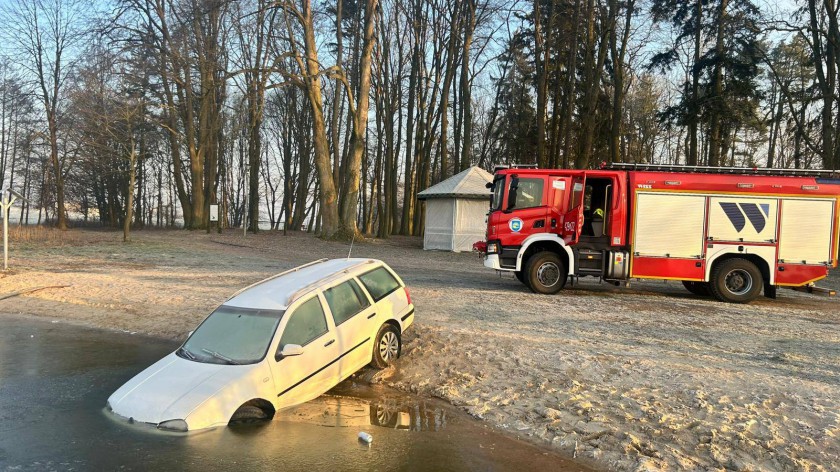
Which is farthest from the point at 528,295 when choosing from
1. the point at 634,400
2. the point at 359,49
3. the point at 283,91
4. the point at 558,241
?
the point at 283,91

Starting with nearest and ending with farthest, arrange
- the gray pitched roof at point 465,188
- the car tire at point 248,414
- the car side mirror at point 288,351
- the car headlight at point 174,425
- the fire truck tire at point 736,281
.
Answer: the car headlight at point 174,425 < the car tire at point 248,414 < the car side mirror at point 288,351 < the fire truck tire at point 736,281 < the gray pitched roof at point 465,188

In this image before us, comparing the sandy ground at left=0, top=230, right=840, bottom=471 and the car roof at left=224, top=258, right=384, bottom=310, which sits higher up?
the car roof at left=224, top=258, right=384, bottom=310

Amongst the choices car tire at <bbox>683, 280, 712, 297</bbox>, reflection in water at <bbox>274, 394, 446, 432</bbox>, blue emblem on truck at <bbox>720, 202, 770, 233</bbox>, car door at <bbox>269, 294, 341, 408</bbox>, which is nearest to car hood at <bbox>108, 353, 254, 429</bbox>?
car door at <bbox>269, 294, 341, 408</bbox>

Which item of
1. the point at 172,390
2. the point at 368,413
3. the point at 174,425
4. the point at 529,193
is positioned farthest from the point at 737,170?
the point at 174,425

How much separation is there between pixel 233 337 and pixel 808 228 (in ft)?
41.0

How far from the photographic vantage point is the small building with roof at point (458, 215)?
2755cm

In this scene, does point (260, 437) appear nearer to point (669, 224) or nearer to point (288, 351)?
point (288, 351)

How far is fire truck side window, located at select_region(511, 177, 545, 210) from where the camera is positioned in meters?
13.4

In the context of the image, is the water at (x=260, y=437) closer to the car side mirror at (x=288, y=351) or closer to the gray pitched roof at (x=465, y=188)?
the car side mirror at (x=288, y=351)

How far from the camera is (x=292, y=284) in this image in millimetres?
7059

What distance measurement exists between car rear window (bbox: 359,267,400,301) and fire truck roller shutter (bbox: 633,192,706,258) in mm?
7012

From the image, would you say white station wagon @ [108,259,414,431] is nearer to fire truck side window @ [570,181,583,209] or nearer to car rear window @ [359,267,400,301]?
car rear window @ [359,267,400,301]

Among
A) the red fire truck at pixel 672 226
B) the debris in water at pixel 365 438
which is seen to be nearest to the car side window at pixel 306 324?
the debris in water at pixel 365 438

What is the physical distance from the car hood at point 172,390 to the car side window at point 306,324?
1.88 ft
